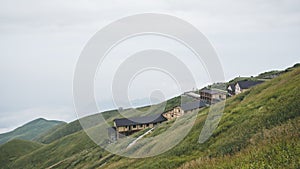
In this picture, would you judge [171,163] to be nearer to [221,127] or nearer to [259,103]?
[221,127]

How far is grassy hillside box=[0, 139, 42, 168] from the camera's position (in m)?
145

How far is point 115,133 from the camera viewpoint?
9000 centimetres

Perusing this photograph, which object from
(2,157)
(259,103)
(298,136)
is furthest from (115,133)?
(2,157)

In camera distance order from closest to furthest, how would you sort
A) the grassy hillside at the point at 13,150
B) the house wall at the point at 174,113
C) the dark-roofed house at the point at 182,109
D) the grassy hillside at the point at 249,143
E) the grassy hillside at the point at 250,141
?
the grassy hillside at the point at 249,143, the grassy hillside at the point at 250,141, the dark-roofed house at the point at 182,109, the house wall at the point at 174,113, the grassy hillside at the point at 13,150

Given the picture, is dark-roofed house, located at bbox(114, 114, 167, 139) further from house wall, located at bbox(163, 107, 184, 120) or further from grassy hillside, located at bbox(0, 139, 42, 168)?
grassy hillside, located at bbox(0, 139, 42, 168)

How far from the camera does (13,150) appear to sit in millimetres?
159375

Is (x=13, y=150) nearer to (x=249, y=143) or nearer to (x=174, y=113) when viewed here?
(x=174, y=113)

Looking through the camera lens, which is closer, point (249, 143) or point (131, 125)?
point (249, 143)

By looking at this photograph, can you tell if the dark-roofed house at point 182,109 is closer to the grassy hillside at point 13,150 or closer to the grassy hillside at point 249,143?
the grassy hillside at point 249,143

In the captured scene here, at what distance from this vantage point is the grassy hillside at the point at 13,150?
145m

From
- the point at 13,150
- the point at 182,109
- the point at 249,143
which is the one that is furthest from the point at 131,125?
the point at 13,150

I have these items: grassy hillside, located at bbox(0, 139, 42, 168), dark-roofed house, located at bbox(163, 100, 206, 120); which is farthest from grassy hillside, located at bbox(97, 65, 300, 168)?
grassy hillside, located at bbox(0, 139, 42, 168)

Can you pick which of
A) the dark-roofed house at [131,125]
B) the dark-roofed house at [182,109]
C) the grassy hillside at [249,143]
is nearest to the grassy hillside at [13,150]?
the dark-roofed house at [131,125]

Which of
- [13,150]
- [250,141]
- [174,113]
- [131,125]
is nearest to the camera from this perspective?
[250,141]
